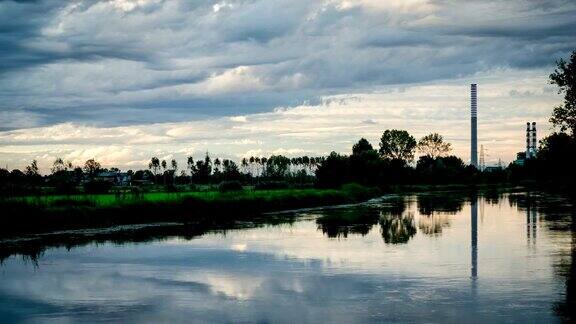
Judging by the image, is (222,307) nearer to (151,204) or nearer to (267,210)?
(151,204)

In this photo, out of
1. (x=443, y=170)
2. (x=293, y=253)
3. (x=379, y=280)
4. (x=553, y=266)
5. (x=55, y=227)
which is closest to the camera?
(x=379, y=280)

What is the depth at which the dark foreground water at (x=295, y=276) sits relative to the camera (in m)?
15.1

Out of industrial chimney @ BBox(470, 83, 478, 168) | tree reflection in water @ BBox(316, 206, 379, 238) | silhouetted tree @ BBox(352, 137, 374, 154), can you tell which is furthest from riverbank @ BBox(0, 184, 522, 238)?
industrial chimney @ BBox(470, 83, 478, 168)

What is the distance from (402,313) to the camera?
14648 mm

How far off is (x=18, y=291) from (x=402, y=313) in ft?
34.6

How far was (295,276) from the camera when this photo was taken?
20.6 metres

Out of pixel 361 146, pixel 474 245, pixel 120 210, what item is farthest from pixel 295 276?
pixel 361 146

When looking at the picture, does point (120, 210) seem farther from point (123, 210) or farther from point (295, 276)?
point (295, 276)

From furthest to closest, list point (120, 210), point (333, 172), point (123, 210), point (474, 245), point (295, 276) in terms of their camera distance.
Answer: point (333, 172) → point (123, 210) → point (120, 210) → point (474, 245) → point (295, 276)

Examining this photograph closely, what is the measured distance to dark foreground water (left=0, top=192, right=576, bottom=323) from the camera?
1509 centimetres

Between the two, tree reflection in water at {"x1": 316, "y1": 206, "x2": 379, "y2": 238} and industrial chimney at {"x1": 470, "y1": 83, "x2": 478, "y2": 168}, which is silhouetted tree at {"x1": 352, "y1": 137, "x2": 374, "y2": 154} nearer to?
industrial chimney at {"x1": 470, "y1": 83, "x2": 478, "y2": 168}

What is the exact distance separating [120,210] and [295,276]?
24.3 metres

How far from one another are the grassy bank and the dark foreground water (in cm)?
220

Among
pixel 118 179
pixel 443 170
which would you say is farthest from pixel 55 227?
pixel 118 179
